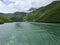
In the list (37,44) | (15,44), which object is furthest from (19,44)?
(37,44)

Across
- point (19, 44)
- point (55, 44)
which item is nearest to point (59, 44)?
point (55, 44)

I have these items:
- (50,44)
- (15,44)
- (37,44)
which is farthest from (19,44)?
(50,44)

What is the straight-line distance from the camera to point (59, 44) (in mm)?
43656

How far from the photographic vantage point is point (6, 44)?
152ft

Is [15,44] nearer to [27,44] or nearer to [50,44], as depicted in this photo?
[27,44]

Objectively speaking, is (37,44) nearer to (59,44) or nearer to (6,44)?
(59,44)

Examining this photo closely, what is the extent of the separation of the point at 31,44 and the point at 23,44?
8.02 feet

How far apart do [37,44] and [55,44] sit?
5105 millimetres

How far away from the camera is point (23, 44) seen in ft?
150

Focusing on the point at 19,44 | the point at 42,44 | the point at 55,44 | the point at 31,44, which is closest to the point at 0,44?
the point at 19,44

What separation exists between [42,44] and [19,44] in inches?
270

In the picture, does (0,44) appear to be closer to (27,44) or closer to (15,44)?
(15,44)

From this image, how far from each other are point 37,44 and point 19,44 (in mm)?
5413

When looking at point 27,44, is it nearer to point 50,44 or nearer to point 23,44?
point 23,44
